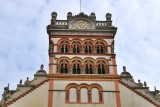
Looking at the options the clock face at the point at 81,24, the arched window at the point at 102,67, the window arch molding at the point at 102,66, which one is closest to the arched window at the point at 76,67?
the window arch molding at the point at 102,66

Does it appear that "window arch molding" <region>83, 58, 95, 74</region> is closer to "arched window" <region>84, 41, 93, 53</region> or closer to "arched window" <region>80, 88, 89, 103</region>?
"arched window" <region>84, 41, 93, 53</region>

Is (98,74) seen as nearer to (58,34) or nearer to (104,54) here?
(104,54)

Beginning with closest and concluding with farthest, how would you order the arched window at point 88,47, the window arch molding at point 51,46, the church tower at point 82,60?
1. the church tower at point 82,60
2. the window arch molding at point 51,46
3. the arched window at point 88,47

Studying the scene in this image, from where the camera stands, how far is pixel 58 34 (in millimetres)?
35625

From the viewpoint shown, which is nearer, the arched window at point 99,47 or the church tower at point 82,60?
the church tower at point 82,60

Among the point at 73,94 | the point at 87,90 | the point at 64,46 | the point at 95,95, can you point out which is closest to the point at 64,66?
the point at 64,46

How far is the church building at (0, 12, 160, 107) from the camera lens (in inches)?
1257

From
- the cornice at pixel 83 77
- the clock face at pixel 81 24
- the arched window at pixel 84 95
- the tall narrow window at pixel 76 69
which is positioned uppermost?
the clock face at pixel 81 24

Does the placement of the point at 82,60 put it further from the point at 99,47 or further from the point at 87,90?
→ the point at 87,90

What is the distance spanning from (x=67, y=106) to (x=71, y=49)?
20.0 feet

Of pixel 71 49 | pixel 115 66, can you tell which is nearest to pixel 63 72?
pixel 71 49

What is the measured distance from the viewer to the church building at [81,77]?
31.9 meters

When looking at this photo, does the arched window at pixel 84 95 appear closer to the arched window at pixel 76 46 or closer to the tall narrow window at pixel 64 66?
the tall narrow window at pixel 64 66

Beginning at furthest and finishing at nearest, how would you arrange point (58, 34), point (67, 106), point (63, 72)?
point (58, 34)
point (63, 72)
point (67, 106)
